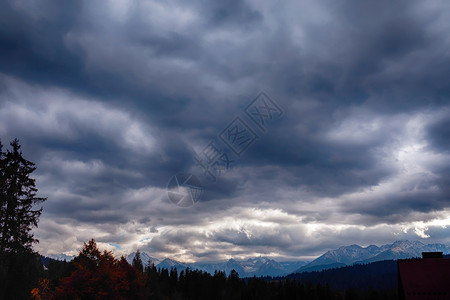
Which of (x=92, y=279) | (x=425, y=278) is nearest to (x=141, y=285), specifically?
(x=92, y=279)

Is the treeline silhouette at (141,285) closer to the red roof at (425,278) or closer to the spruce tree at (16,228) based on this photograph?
the spruce tree at (16,228)

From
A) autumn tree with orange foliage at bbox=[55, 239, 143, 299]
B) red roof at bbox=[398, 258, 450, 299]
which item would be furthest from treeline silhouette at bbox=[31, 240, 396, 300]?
red roof at bbox=[398, 258, 450, 299]

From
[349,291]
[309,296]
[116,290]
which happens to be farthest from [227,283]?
[116,290]

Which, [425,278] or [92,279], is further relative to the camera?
[92,279]

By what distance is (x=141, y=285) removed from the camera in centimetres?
8169

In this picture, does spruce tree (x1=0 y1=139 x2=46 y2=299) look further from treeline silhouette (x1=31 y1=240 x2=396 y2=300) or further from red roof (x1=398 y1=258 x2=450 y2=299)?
red roof (x1=398 y1=258 x2=450 y2=299)

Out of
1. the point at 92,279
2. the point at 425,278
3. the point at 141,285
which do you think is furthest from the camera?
the point at 141,285

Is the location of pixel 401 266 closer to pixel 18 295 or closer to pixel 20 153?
pixel 18 295

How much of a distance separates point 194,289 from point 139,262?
41.9m

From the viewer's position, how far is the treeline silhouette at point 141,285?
5828cm

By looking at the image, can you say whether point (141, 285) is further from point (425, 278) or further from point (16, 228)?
point (425, 278)

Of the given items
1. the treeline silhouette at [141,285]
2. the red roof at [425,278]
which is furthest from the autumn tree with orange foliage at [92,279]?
the red roof at [425,278]

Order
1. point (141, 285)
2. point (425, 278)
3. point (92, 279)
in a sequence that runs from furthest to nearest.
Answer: point (141, 285), point (92, 279), point (425, 278)

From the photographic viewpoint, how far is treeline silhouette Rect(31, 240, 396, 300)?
58.3 m
